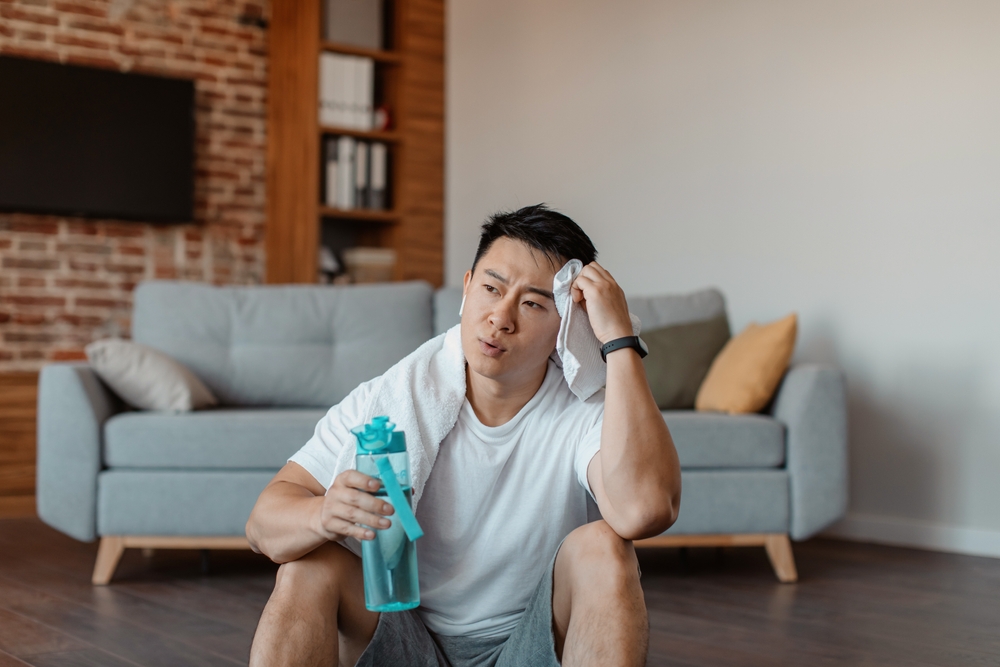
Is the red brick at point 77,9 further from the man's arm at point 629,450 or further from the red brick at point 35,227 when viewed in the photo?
the man's arm at point 629,450

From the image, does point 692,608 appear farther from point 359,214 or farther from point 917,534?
point 359,214

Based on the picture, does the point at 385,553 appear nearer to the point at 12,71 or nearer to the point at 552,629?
the point at 552,629

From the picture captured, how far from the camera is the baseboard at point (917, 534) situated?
129 inches

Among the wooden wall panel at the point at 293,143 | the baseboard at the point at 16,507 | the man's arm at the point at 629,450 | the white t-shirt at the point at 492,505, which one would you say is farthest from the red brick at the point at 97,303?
the man's arm at the point at 629,450

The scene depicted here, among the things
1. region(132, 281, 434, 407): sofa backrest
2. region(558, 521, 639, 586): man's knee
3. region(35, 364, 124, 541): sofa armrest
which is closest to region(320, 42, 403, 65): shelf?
region(132, 281, 434, 407): sofa backrest

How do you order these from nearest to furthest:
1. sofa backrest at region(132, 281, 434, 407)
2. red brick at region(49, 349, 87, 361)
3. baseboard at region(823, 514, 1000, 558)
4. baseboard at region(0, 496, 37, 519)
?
1. baseboard at region(823, 514, 1000, 558)
2. sofa backrest at region(132, 281, 434, 407)
3. baseboard at region(0, 496, 37, 519)
4. red brick at region(49, 349, 87, 361)

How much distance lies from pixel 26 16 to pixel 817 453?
3.77m

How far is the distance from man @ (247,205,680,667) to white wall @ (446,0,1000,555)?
223 cm

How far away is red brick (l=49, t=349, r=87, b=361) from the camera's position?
443cm

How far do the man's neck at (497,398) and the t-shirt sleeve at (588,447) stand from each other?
11 cm

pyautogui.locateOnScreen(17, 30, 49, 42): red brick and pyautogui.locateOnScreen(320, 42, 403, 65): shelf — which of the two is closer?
pyautogui.locateOnScreen(17, 30, 49, 42): red brick

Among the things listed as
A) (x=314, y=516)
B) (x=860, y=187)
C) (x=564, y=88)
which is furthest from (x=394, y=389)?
(x=564, y=88)

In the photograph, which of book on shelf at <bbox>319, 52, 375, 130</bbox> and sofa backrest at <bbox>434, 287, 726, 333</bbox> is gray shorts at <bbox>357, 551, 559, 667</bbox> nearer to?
sofa backrest at <bbox>434, 287, 726, 333</bbox>

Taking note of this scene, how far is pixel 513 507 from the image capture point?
1533mm
